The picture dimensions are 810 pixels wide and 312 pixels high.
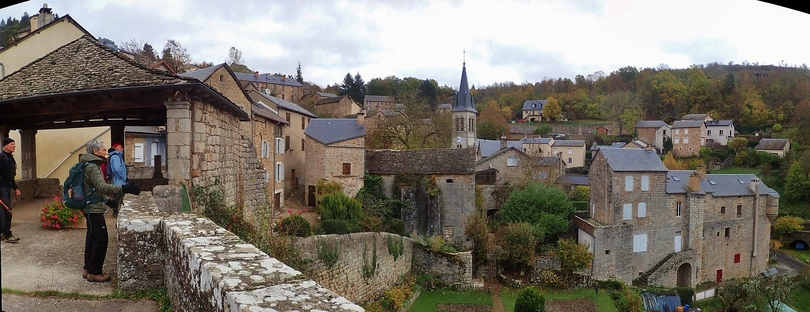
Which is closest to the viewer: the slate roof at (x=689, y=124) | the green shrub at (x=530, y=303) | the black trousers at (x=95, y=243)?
the black trousers at (x=95, y=243)

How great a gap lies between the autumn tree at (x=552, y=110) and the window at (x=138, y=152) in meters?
66.2

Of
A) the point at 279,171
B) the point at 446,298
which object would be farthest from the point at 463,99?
the point at 446,298

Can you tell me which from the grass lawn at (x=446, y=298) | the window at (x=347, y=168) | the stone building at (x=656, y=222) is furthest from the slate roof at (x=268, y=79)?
the grass lawn at (x=446, y=298)

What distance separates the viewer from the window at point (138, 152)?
1772 centimetres

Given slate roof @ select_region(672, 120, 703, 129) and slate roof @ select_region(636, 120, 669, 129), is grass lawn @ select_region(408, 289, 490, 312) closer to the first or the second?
slate roof @ select_region(672, 120, 703, 129)

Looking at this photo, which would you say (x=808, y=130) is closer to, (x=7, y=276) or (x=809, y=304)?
(x=809, y=304)

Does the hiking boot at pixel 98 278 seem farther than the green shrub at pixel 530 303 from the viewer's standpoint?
No

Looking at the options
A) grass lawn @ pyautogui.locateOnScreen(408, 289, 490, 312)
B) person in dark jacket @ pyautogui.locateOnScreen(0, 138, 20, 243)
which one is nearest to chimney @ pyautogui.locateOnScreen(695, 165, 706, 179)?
grass lawn @ pyautogui.locateOnScreen(408, 289, 490, 312)

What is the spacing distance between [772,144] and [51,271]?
61.6 meters

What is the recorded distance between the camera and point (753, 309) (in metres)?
24.0

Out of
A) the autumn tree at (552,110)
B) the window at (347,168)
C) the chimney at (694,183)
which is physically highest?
the autumn tree at (552,110)

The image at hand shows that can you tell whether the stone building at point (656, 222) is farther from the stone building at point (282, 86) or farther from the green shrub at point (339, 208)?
the stone building at point (282, 86)

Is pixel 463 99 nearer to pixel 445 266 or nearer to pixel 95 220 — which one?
pixel 445 266

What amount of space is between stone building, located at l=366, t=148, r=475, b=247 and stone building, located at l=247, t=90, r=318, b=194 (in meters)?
7.73
